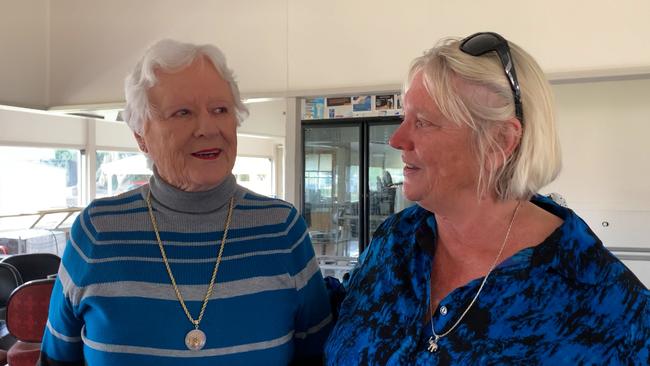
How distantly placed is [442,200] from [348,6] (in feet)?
7.83

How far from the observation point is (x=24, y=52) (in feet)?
13.0

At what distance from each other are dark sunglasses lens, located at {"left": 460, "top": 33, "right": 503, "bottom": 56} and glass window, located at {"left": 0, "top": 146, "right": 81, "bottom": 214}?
7.42 metres

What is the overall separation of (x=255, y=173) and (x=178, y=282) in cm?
1114

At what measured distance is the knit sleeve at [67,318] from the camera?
1.14 meters

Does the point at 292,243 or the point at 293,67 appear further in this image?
the point at 293,67

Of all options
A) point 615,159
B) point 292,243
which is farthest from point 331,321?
point 615,159

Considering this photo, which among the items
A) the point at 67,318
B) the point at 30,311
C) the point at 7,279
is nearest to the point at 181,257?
the point at 67,318

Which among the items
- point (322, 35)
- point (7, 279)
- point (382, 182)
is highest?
point (322, 35)

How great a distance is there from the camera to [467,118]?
1.00 meters

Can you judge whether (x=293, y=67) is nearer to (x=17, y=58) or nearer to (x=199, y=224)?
(x=17, y=58)

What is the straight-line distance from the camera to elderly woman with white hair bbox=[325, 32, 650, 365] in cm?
93

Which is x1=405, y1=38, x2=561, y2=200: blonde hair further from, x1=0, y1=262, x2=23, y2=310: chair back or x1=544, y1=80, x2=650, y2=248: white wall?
x1=544, y1=80, x2=650, y2=248: white wall

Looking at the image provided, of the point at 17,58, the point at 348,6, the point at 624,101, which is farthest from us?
the point at 624,101

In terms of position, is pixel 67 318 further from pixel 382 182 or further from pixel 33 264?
pixel 382 182
